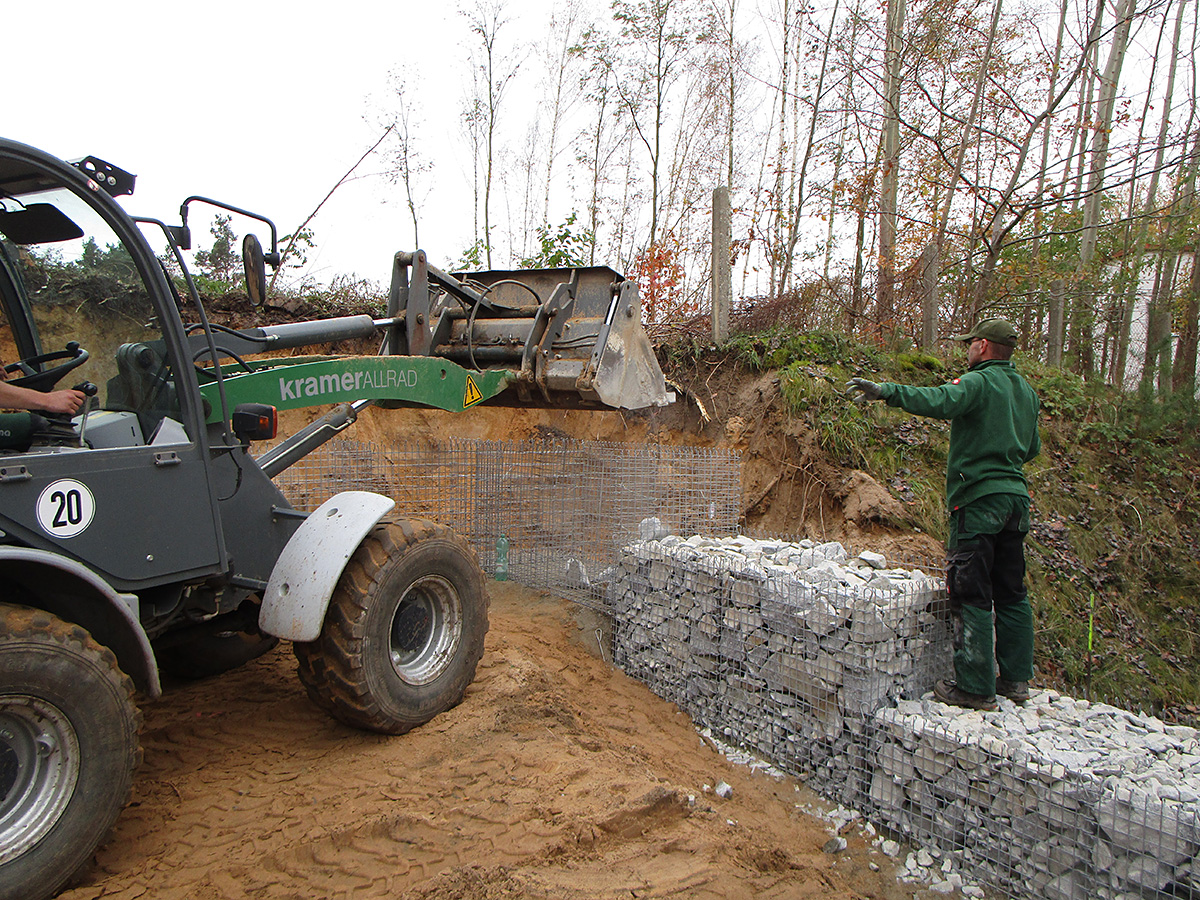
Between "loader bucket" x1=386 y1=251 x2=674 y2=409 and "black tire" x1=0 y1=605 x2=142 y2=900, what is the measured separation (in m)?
2.86

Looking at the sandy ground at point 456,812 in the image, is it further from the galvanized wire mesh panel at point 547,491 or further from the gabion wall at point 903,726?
the galvanized wire mesh panel at point 547,491

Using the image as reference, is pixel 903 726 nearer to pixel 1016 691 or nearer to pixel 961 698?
pixel 961 698

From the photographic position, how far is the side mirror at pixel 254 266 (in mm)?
2818

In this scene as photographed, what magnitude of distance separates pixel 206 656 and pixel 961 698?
4071mm

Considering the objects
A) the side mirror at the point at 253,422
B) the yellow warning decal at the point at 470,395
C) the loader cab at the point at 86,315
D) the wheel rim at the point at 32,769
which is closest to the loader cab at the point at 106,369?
the loader cab at the point at 86,315

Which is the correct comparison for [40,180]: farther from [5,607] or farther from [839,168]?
[839,168]

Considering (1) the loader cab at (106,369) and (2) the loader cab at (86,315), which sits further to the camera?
(2) the loader cab at (86,315)

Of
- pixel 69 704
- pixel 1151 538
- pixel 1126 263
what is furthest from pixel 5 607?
pixel 1126 263

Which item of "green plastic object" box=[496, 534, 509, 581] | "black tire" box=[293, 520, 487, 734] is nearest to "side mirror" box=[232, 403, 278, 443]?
"black tire" box=[293, 520, 487, 734]

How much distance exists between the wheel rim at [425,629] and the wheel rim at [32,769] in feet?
4.58

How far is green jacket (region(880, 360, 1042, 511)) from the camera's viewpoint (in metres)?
3.63

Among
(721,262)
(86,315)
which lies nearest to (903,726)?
(86,315)

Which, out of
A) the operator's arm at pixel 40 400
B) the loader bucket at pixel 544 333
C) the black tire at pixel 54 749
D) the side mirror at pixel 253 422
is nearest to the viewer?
the black tire at pixel 54 749

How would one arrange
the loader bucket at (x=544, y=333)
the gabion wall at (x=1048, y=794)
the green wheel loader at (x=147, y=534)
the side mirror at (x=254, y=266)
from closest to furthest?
the green wheel loader at (x=147, y=534) → the gabion wall at (x=1048, y=794) → the side mirror at (x=254, y=266) → the loader bucket at (x=544, y=333)
